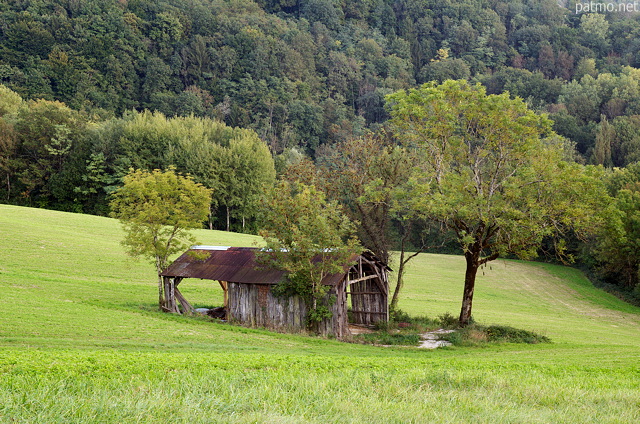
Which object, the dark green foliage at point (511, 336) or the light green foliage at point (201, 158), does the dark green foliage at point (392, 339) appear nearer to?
the dark green foliage at point (511, 336)

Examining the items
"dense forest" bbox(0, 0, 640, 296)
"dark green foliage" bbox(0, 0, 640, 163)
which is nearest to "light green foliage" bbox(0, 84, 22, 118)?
"dense forest" bbox(0, 0, 640, 296)

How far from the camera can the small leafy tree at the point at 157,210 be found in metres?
31.5

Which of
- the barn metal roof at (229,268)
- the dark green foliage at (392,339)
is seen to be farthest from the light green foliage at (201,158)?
the dark green foliage at (392,339)

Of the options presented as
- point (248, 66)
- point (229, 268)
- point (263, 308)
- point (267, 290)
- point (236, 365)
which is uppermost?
point (248, 66)

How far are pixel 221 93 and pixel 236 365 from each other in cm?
15588

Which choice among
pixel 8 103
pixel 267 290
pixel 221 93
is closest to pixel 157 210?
pixel 267 290

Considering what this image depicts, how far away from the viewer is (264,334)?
87.2 feet

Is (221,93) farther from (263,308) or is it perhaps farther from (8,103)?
(263,308)

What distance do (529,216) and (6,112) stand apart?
9065 cm

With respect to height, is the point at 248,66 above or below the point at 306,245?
above

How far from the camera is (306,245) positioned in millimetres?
27828

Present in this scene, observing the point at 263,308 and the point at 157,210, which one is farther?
the point at 157,210

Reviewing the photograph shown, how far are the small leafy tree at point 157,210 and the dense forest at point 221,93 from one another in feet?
124

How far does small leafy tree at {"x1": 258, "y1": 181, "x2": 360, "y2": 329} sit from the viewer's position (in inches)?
1094
